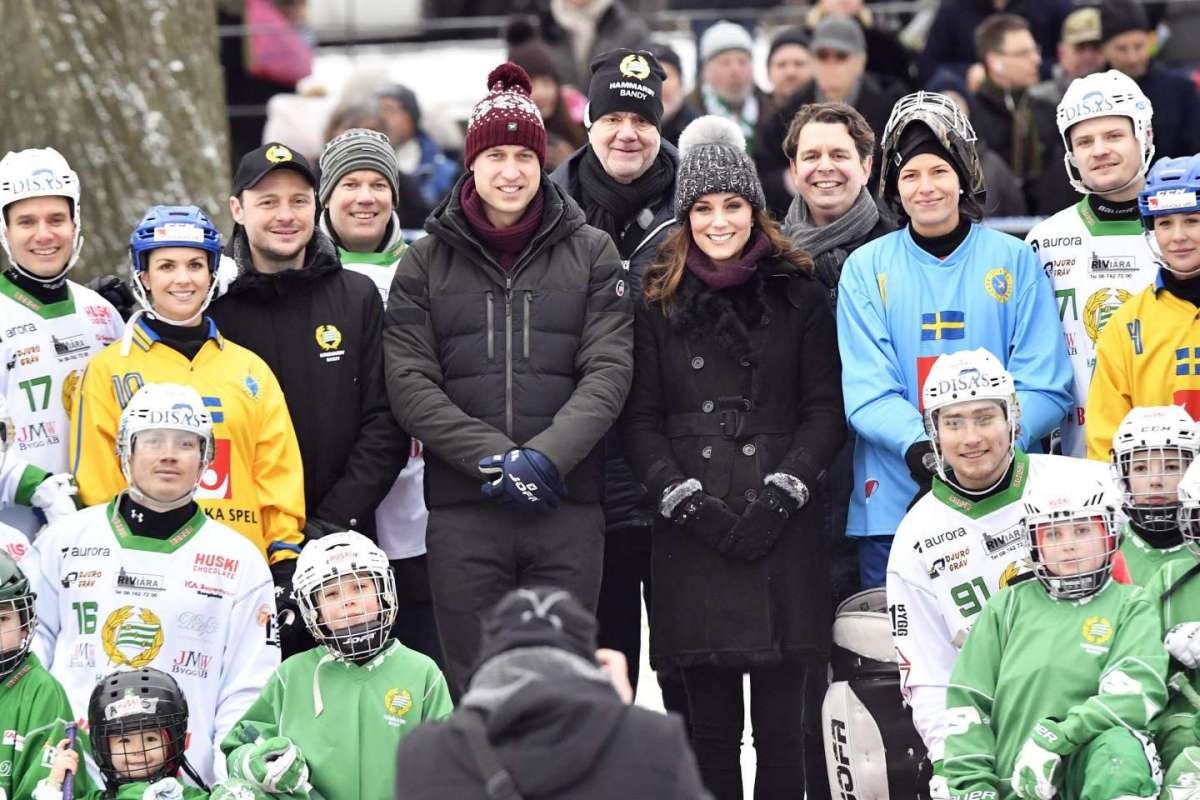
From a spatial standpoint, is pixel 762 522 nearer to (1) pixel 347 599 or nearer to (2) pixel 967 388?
(2) pixel 967 388

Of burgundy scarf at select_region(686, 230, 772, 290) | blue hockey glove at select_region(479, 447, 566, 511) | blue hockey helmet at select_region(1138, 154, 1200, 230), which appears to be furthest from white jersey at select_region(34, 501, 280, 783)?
blue hockey helmet at select_region(1138, 154, 1200, 230)

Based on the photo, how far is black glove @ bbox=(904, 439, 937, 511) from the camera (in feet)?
22.6

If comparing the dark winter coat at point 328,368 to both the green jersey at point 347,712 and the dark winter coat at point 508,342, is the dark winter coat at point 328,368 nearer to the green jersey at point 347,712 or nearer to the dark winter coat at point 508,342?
the dark winter coat at point 508,342

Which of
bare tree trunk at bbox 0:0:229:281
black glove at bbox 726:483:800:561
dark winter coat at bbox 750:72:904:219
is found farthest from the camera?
bare tree trunk at bbox 0:0:229:281

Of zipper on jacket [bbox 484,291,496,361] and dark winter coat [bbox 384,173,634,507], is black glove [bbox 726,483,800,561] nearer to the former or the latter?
dark winter coat [bbox 384,173,634,507]

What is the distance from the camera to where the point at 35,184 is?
24.6 feet

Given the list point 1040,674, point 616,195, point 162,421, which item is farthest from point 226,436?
point 1040,674

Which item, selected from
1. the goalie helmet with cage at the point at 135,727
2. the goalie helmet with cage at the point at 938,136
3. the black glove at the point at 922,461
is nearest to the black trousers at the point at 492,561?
the goalie helmet with cage at the point at 135,727

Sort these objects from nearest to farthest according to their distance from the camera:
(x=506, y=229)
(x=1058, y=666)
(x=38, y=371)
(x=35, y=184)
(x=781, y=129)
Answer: (x=1058, y=666), (x=506, y=229), (x=38, y=371), (x=35, y=184), (x=781, y=129)

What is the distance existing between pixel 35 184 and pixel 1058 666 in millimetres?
3484

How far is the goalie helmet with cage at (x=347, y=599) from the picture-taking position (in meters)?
6.53

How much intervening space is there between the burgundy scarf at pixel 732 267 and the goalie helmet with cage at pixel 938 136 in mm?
462

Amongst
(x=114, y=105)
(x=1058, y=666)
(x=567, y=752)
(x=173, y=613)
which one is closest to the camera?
(x=567, y=752)

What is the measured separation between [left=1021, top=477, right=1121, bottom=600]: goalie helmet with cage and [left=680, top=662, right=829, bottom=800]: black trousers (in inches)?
40.4
